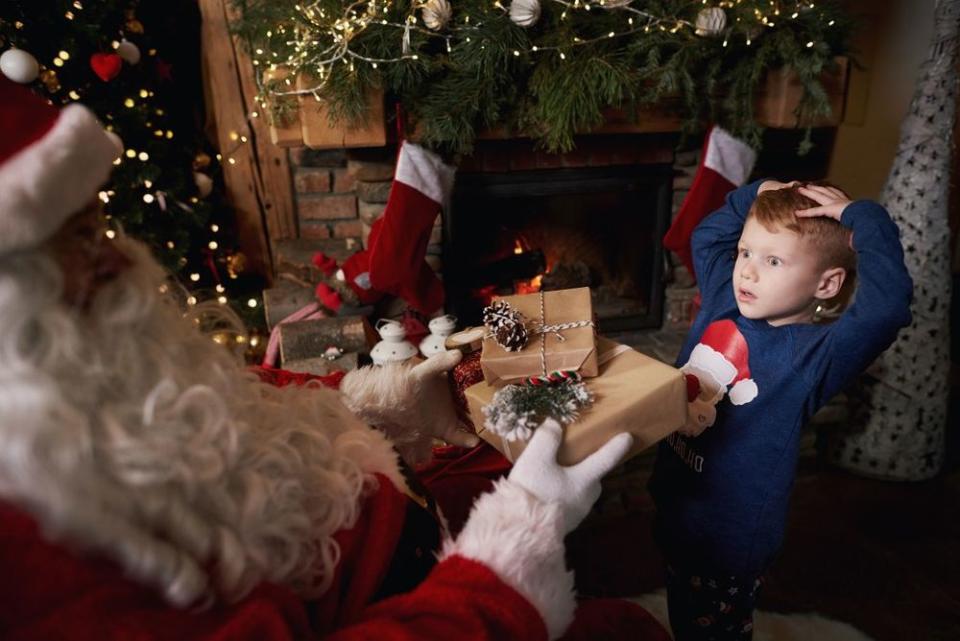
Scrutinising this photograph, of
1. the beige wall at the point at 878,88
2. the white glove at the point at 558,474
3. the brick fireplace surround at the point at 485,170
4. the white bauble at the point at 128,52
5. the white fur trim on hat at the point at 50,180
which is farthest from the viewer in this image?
the beige wall at the point at 878,88

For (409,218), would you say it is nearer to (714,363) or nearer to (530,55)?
(530,55)

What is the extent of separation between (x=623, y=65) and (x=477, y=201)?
0.68 m

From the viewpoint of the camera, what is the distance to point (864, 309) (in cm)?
100

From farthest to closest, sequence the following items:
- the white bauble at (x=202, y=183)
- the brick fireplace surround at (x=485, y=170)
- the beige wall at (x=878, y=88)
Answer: the beige wall at (x=878, y=88) → the white bauble at (x=202, y=183) → the brick fireplace surround at (x=485, y=170)

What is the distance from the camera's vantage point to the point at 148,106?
6.94 ft

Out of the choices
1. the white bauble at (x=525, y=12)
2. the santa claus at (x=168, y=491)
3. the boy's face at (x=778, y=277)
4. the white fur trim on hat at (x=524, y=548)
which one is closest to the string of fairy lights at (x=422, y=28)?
the white bauble at (x=525, y=12)

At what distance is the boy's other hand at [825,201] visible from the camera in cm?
107

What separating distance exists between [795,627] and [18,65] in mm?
2497

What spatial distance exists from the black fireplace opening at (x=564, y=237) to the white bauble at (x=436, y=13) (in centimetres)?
56

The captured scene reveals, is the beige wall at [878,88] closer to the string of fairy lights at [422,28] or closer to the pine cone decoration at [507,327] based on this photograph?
the string of fairy lights at [422,28]

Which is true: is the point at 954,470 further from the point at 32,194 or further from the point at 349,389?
the point at 32,194

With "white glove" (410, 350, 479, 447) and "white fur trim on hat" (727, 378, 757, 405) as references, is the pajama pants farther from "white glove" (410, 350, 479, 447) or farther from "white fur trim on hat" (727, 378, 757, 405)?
"white glove" (410, 350, 479, 447)

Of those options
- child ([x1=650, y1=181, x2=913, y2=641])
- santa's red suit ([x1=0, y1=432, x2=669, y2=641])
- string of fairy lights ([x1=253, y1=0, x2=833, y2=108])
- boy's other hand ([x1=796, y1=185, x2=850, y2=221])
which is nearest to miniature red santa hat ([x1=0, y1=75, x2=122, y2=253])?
santa's red suit ([x1=0, y1=432, x2=669, y2=641])

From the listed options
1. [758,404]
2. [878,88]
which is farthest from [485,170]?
[878,88]
